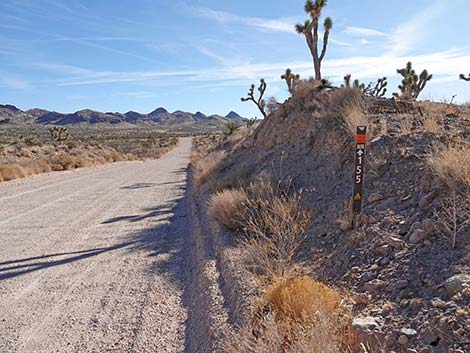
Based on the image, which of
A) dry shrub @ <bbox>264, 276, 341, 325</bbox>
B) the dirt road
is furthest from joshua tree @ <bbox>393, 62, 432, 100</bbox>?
dry shrub @ <bbox>264, 276, 341, 325</bbox>

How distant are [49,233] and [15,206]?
14.4 ft

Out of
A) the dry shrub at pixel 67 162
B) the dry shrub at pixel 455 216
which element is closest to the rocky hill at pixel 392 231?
the dry shrub at pixel 455 216

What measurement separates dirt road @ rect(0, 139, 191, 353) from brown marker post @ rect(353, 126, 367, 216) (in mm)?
2962

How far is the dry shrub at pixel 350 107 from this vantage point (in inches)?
379

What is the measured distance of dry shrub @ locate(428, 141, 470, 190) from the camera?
214 inches

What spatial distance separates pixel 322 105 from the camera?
43.1 ft

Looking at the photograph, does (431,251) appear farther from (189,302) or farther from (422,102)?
(422,102)

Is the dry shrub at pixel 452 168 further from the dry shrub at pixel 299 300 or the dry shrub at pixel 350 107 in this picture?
the dry shrub at pixel 350 107

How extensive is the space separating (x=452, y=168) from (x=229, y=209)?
460 cm

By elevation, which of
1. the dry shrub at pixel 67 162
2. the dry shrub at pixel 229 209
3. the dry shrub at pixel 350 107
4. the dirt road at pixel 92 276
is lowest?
the dry shrub at pixel 67 162

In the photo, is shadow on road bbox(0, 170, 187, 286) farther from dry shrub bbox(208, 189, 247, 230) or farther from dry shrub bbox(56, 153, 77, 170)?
dry shrub bbox(56, 153, 77, 170)

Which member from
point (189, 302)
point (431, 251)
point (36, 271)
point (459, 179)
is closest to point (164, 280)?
point (189, 302)

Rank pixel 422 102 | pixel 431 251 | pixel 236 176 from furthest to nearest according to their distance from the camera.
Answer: pixel 236 176, pixel 422 102, pixel 431 251

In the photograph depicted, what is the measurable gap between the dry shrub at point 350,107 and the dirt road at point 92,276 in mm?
4871
